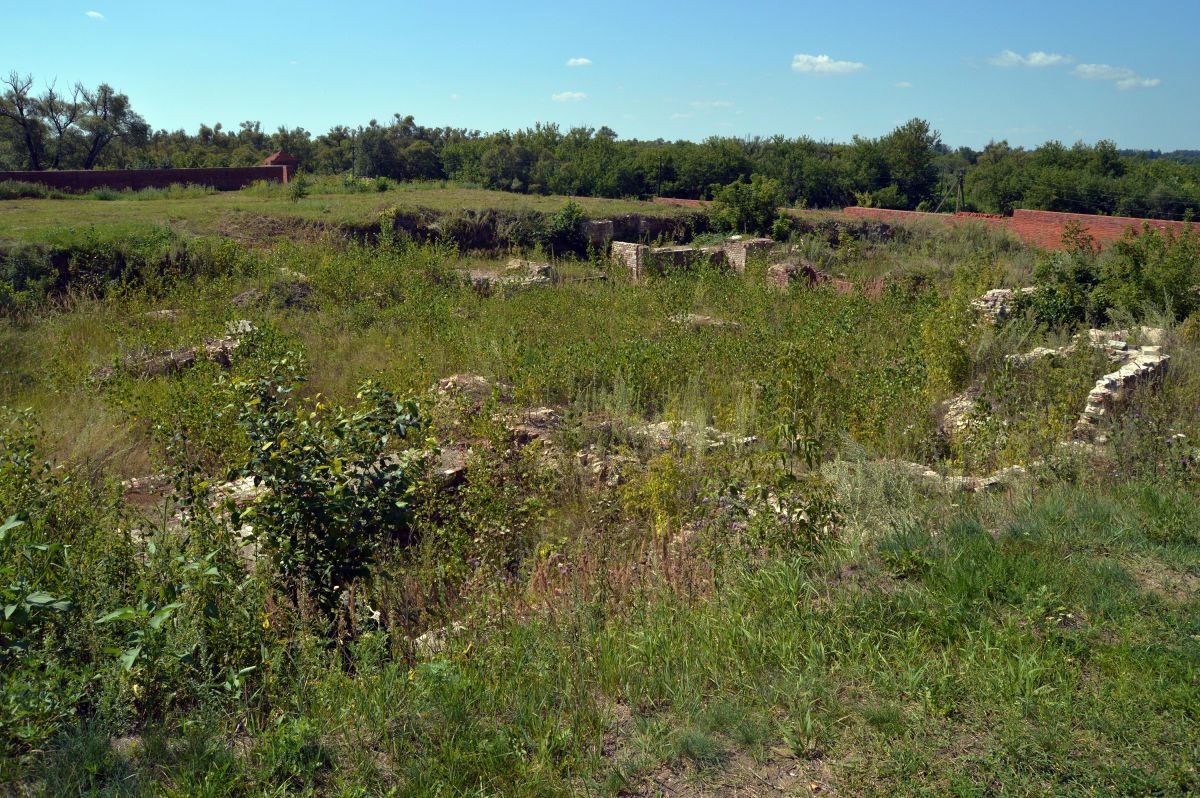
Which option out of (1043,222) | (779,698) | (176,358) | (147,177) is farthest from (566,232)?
(147,177)

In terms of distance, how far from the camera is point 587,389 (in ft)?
29.1

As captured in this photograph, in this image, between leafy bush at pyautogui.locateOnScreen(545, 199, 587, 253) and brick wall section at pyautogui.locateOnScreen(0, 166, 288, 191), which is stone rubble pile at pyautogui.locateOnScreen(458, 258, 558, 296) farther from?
brick wall section at pyautogui.locateOnScreen(0, 166, 288, 191)

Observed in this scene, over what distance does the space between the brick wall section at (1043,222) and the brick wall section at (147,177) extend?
20150 millimetres

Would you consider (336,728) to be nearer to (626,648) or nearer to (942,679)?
(626,648)

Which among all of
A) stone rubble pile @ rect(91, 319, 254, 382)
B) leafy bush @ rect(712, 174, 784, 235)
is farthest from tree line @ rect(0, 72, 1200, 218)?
stone rubble pile @ rect(91, 319, 254, 382)

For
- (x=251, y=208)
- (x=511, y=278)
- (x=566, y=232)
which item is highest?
(x=251, y=208)

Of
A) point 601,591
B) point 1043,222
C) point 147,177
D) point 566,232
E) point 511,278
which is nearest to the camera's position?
point 601,591

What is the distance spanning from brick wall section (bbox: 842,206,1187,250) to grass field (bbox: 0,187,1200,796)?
1218 centimetres

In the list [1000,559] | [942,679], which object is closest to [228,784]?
[942,679]

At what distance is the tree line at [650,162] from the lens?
31906 millimetres

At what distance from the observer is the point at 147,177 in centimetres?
2581

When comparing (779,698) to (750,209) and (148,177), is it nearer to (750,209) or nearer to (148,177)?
(750,209)

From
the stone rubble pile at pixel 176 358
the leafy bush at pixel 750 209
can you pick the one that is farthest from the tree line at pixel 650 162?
the stone rubble pile at pixel 176 358

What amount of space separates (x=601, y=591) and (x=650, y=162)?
3301 cm
